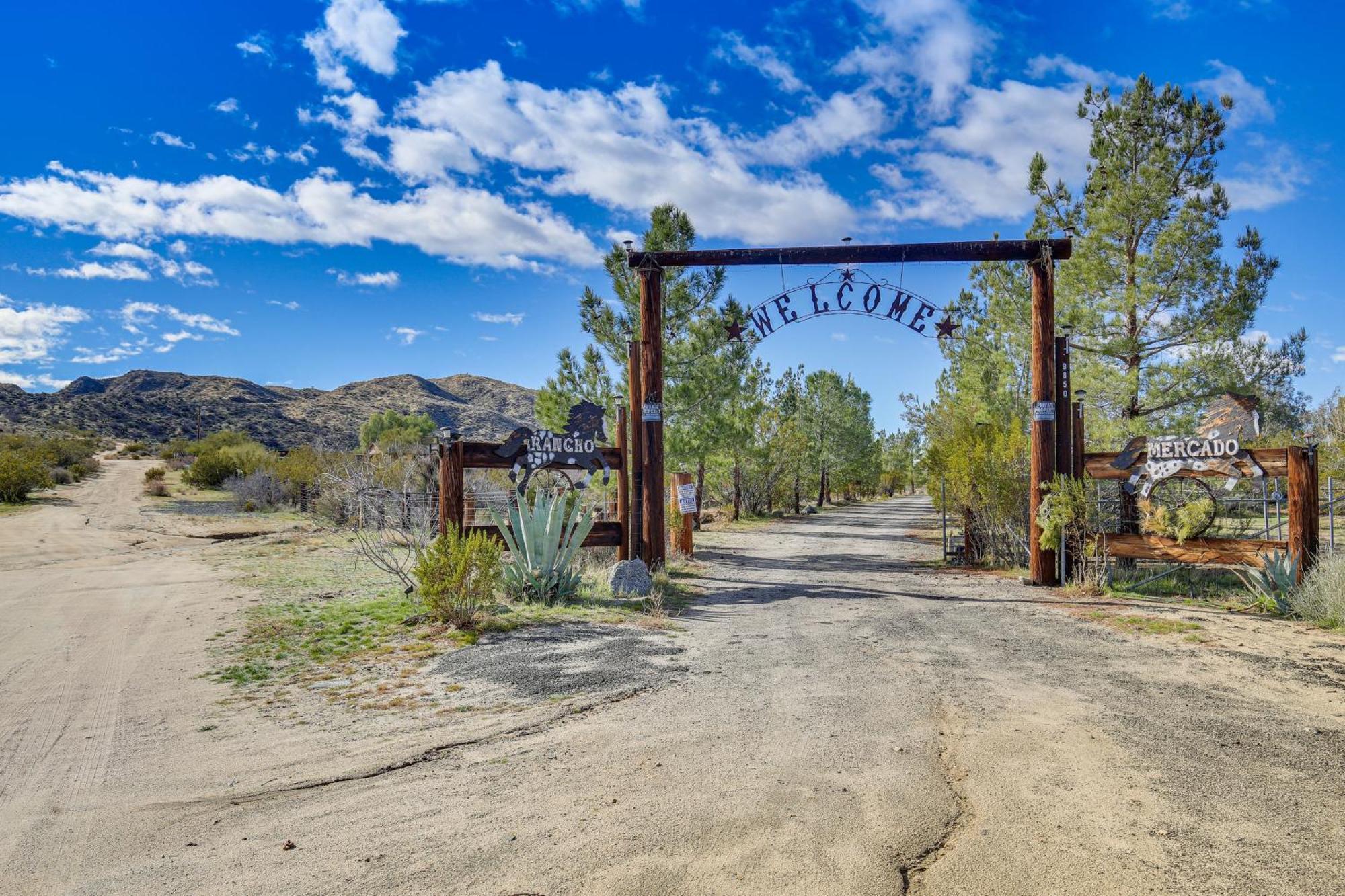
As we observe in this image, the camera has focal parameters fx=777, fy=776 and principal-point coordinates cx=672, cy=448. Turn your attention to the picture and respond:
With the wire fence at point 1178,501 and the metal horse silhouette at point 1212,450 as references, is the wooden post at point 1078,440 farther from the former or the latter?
the metal horse silhouette at point 1212,450

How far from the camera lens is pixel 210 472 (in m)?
32.5

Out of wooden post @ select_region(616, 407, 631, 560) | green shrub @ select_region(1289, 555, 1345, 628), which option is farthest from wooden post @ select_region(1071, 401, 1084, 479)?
wooden post @ select_region(616, 407, 631, 560)

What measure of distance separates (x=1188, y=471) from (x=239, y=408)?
7420 centimetres

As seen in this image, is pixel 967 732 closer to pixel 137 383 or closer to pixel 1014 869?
pixel 1014 869

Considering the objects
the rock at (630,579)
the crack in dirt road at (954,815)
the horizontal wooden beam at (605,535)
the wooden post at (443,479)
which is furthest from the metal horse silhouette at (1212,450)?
the wooden post at (443,479)

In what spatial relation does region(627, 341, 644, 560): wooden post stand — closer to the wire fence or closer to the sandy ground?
the sandy ground

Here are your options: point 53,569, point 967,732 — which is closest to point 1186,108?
point 967,732

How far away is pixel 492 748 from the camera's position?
4727 mm

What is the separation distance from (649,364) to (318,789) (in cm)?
906

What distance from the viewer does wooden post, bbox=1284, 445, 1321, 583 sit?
934cm

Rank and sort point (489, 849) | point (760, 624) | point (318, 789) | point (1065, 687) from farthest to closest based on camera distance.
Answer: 1. point (760, 624)
2. point (1065, 687)
3. point (318, 789)
4. point (489, 849)

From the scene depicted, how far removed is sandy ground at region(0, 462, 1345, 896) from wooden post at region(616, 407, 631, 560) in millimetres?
4190

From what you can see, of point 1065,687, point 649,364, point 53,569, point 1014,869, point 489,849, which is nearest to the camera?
point 1014,869

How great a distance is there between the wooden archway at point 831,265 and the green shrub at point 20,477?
2510cm
